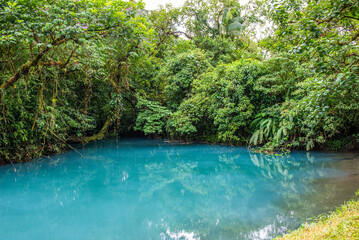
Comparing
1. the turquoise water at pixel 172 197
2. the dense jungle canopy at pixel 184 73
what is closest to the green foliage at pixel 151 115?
the dense jungle canopy at pixel 184 73

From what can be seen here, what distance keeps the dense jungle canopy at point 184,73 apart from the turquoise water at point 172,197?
1.40 m

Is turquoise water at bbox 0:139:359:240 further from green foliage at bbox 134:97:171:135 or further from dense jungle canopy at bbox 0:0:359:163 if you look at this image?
green foliage at bbox 134:97:171:135

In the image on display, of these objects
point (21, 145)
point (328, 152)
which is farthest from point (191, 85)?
point (21, 145)

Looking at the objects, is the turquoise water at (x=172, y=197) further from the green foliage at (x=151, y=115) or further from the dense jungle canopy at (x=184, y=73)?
the green foliage at (x=151, y=115)

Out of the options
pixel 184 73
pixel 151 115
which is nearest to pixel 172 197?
pixel 151 115

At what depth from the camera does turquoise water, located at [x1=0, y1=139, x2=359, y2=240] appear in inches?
120

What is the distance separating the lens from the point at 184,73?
1245 centimetres

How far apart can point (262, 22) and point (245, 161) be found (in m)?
12.5

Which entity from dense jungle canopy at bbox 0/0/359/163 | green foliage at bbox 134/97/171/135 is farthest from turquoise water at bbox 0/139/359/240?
green foliage at bbox 134/97/171/135

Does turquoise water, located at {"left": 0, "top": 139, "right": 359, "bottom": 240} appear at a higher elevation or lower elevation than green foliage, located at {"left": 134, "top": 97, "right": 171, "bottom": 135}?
lower

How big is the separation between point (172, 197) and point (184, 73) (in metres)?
8.94

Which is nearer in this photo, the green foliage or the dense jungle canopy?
the dense jungle canopy

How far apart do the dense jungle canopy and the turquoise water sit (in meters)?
1.40

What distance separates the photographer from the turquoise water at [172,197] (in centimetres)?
305
